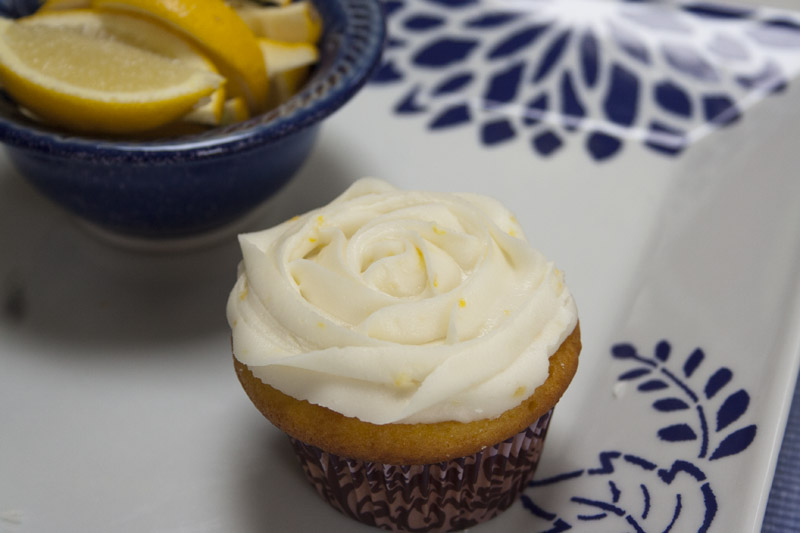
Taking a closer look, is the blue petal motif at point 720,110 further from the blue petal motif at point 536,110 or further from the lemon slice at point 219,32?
the lemon slice at point 219,32

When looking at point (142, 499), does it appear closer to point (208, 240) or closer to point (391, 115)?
point (208, 240)

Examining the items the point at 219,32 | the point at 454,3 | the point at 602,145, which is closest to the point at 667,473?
the point at 602,145

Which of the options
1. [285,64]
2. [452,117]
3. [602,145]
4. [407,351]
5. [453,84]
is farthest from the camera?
[453,84]

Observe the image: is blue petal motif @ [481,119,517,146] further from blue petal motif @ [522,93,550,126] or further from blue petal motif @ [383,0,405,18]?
blue petal motif @ [383,0,405,18]

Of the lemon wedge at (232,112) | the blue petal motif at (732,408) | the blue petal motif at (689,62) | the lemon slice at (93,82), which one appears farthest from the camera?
the blue petal motif at (689,62)

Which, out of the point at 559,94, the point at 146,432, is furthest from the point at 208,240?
the point at 559,94

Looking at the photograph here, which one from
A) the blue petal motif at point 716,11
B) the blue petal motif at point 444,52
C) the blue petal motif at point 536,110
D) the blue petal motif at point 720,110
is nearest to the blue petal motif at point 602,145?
the blue petal motif at point 536,110

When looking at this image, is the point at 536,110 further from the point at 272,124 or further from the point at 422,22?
the point at 272,124
